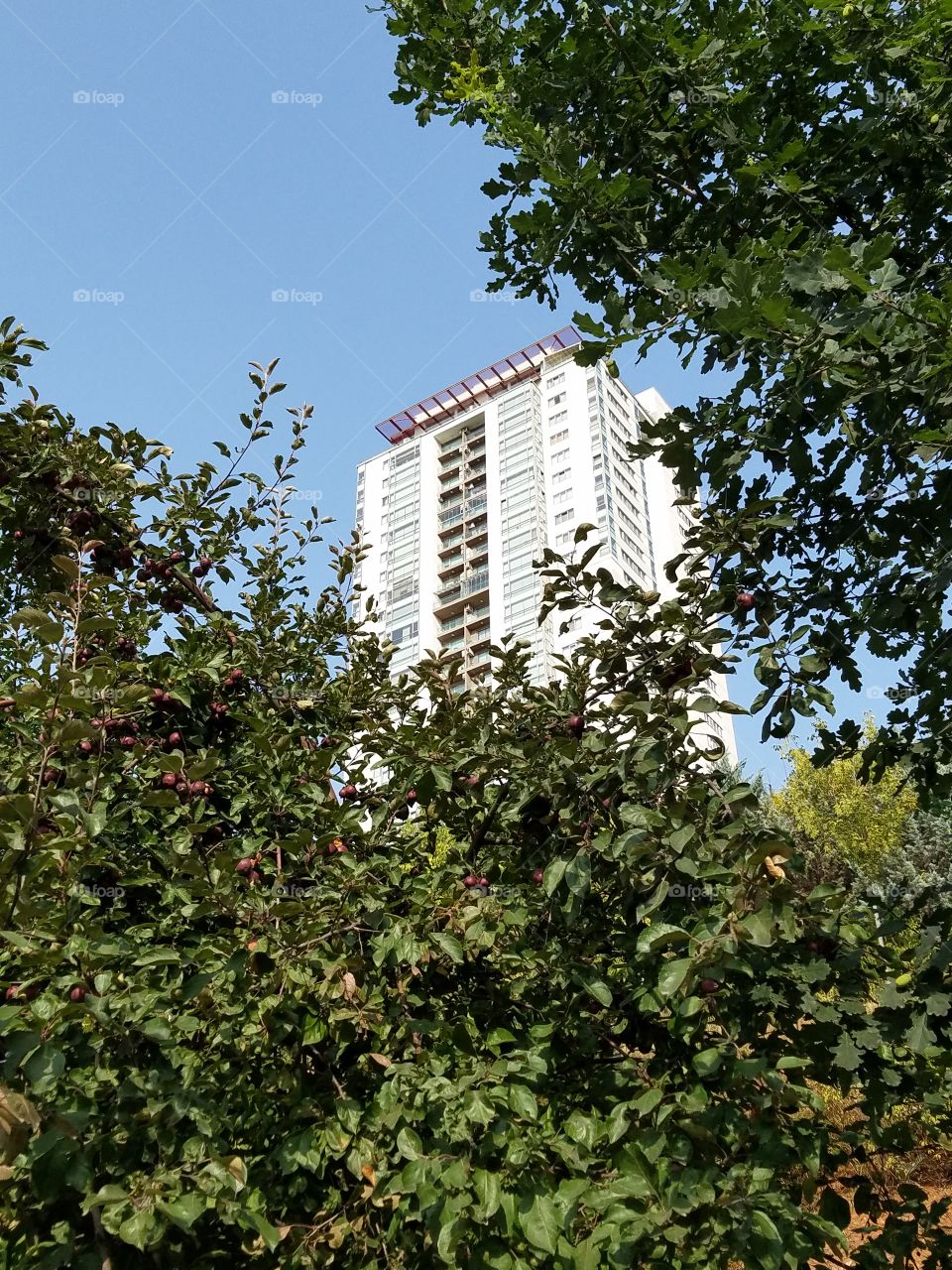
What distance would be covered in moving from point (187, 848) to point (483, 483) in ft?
190

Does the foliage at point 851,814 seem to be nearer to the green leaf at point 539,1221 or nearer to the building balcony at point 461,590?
the green leaf at point 539,1221

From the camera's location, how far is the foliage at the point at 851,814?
14547mm

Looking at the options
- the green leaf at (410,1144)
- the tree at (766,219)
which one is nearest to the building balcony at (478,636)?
the tree at (766,219)

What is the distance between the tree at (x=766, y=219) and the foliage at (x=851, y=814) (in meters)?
11.5

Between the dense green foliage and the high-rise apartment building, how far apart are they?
4525 centimetres

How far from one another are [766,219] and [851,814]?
547 inches

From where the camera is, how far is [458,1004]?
2770mm

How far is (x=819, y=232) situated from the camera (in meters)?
2.93

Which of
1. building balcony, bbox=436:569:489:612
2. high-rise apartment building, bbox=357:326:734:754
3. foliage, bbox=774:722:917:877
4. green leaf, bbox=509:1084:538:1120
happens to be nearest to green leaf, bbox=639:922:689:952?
green leaf, bbox=509:1084:538:1120

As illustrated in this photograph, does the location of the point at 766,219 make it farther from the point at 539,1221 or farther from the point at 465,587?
the point at 465,587

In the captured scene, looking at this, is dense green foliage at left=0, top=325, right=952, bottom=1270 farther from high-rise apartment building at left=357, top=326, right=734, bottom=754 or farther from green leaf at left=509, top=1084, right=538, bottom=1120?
high-rise apartment building at left=357, top=326, right=734, bottom=754

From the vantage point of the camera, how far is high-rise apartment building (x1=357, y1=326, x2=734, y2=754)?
2101 inches

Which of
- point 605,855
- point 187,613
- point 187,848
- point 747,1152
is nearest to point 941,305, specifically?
point 605,855

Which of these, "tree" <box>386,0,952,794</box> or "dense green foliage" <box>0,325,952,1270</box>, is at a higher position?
"tree" <box>386,0,952,794</box>
